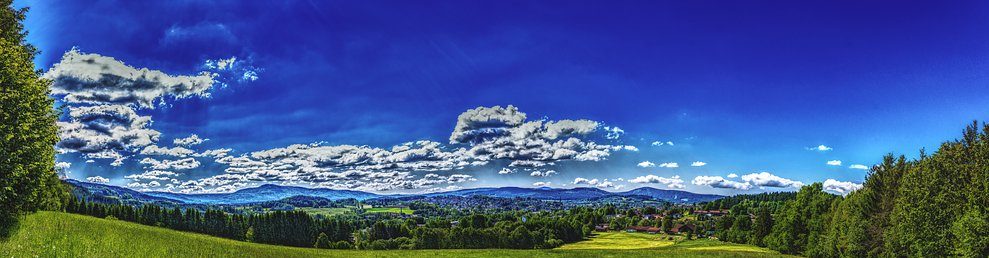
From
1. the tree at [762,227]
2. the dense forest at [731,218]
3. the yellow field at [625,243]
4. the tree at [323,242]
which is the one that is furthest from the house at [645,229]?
the tree at [323,242]

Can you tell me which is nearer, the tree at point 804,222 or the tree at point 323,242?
the tree at point 804,222

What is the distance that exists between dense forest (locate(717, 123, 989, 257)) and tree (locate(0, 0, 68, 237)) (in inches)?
2092

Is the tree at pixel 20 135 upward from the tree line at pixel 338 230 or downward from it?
upward

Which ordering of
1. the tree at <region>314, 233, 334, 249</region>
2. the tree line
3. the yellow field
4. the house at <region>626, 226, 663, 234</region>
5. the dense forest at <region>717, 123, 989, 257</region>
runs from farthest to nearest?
1. the house at <region>626, 226, 663, 234</region>
2. the tree at <region>314, 233, 334, 249</region>
3. the tree line
4. the yellow field
5. the dense forest at <region>717, 123, 989, 257</region>

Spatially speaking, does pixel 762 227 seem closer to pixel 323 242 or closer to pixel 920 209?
pixel 920 209

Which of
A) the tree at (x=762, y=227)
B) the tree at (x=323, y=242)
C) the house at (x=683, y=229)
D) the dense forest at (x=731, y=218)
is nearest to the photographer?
the dense forest at (x=731, y=218)

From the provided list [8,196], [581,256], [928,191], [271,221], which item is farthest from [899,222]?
[271,221]

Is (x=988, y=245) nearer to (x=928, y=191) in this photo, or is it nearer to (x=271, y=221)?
(x=928, y=191)

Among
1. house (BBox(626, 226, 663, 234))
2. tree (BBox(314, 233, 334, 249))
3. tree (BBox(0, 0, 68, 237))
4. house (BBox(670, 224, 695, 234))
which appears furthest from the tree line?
tree (BBox(0, 0, 68, 237))

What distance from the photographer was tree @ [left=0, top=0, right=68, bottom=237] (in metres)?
18.7

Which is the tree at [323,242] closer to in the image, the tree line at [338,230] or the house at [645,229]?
the tree line at [338,230]

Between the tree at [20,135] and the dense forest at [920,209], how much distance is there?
53.1 metres

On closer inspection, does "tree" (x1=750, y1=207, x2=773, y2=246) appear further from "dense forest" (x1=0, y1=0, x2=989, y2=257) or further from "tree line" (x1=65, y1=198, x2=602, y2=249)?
"tree line" (x1=65, y1=198, x2=602, y2=249)

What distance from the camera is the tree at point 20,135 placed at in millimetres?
18688
